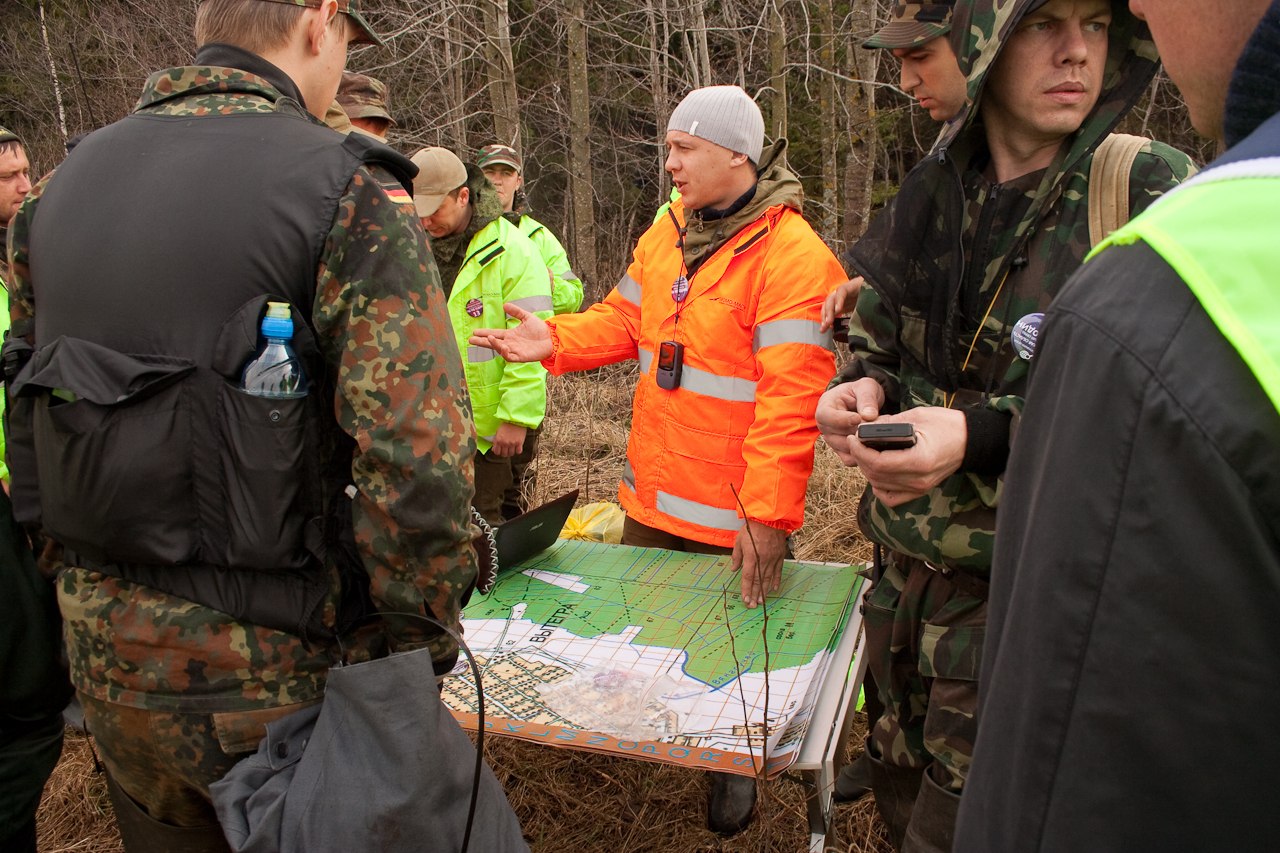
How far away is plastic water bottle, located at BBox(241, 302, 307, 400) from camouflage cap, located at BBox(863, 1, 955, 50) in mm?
1532

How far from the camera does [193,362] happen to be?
5.16 feet

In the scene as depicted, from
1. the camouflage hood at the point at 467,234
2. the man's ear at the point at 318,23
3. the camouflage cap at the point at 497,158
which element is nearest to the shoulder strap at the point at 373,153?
the man's ear at the point at 318,23

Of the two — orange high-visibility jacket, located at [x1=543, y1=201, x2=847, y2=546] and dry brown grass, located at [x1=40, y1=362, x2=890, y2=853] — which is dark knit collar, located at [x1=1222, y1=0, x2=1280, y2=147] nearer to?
orange high-visibility jacket, located at [x1=543, y1=201, x2=847, y2=546]

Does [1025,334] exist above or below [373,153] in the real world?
below

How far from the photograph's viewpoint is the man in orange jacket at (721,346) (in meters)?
2.78

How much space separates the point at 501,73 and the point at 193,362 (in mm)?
10732

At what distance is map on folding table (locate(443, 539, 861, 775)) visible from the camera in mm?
2033

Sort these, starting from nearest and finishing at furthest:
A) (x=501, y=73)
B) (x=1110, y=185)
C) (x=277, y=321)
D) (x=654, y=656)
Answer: (x=277, y=321)
(x=1110, y=185)
(x=654, y=656)
(x=501, y=73)

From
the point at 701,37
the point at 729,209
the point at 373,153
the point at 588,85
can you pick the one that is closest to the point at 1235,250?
the point at 373,153

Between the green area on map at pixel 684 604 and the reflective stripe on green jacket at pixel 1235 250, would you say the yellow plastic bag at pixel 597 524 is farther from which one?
the reflective stripe on green jacket at pixel 1235 250

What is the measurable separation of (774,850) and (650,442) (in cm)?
132

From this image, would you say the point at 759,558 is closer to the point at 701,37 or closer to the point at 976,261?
the point at 976,261

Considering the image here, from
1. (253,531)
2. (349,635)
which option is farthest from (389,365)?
(349,635)

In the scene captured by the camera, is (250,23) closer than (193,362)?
No
